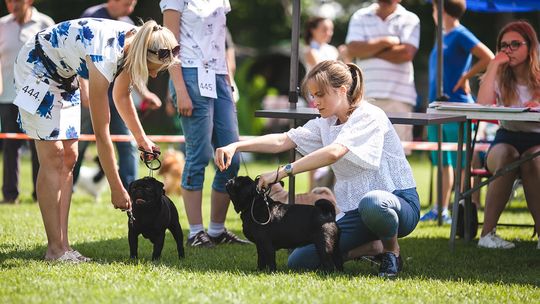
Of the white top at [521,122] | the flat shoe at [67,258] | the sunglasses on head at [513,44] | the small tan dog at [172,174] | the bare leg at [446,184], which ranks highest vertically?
the sunglasses on head at [513,44]

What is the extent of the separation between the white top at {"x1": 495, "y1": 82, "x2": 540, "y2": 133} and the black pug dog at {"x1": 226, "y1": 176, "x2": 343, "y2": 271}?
181 cm

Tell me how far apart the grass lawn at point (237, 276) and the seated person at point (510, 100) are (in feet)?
0.88

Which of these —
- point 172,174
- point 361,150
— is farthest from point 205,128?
point 172,174

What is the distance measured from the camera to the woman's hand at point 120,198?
4438 mm

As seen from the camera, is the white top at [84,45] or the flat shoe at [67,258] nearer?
the white top at [84,45]

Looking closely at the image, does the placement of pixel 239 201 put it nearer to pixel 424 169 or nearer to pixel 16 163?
pixel 16 163

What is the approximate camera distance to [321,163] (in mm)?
4164

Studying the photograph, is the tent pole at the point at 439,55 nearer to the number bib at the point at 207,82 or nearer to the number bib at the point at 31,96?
the number bib at the point at 207,82

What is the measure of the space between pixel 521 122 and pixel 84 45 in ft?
9.31

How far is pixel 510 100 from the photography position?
573 centimetres

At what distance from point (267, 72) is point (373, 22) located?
14617 mm

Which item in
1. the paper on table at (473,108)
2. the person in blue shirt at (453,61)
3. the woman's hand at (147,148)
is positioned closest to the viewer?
the woman's hand at (147,148)

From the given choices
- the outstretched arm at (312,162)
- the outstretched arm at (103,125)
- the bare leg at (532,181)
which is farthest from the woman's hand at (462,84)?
the outstretched arm at (103,125)

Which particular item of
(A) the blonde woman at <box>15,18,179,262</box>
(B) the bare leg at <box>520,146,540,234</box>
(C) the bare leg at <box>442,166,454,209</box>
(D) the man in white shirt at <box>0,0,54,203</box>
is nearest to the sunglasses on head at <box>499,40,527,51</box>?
(B) the bare leg at <box>520,146,540,234</box>
